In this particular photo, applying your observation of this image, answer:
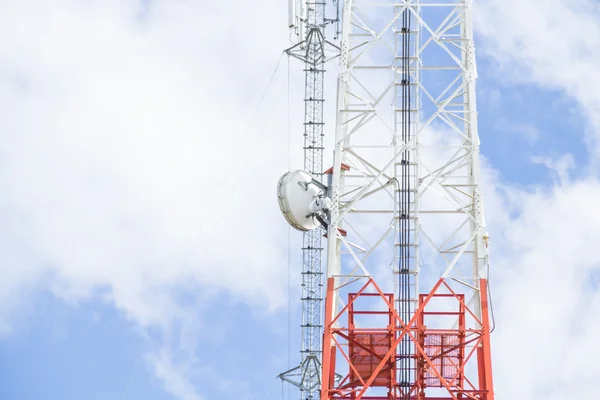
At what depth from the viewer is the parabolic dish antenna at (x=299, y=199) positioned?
200 ft

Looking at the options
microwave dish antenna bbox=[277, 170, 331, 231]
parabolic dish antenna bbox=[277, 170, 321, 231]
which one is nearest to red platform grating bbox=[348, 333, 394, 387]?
microwave dish antenna bbox=[277, 170, 331, 231]

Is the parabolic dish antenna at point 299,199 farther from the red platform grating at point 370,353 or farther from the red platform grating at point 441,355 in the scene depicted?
the red platform grating at point 441,355

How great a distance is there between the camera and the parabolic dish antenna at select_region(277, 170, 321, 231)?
60.9 m

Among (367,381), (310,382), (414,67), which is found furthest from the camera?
(310,382)

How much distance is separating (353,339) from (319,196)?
6572 mm

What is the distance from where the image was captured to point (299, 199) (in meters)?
60.9

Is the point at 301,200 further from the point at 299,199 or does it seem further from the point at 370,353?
the point at 370,353

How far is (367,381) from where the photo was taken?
57.3 metres

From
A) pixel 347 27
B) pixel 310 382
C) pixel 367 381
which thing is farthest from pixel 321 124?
pixel 367 381

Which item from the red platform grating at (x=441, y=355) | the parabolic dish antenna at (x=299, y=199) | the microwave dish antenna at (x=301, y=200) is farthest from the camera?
the parabolic dish antenna at (x=299, y=199)

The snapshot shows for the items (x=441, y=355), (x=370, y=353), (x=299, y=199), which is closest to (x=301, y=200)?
(x=299, y=199)

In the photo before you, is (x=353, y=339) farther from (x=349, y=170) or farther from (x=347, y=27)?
(x=347, y=27)

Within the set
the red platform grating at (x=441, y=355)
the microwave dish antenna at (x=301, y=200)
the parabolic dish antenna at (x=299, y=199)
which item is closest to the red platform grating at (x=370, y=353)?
the red platform grating at (x=441, y=355)

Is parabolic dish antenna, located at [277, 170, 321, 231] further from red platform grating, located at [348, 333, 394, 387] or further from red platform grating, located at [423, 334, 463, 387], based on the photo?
red platform grating, located at [423, 334, 463, 387]
